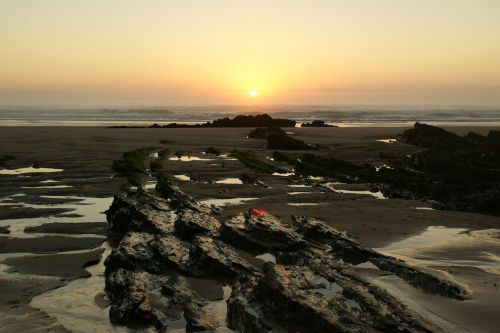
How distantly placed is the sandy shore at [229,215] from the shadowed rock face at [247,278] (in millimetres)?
678

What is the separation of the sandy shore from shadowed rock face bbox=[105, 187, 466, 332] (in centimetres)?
68

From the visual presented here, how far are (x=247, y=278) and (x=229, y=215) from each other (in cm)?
470

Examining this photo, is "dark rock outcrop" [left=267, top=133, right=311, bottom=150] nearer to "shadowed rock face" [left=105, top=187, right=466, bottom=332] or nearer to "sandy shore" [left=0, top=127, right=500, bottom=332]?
"sandy shore" [left=0, top=127, right=500, bottom=332]

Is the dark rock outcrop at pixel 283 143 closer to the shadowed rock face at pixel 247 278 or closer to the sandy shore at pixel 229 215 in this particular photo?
the sandy shore at pixel 229 215

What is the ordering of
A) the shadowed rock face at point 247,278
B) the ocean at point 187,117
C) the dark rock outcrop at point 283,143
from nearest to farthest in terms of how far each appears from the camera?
the shadowed rock face at point 247,278 → the dark rock outcrop at point 283,143 → the ocean at point 187,117

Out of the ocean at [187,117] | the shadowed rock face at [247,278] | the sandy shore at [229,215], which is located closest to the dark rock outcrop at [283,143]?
the sandy shore at [229,215]

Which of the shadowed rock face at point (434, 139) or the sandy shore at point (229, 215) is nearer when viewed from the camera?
the sandy shore at point (229, 215)

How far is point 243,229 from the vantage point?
881 cm

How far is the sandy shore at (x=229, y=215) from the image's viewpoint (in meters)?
6.68

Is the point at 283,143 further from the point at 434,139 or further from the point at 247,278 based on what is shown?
the point at 247,278

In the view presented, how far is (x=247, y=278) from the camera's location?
6.60 m

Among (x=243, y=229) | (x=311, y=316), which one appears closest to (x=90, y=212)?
(x=243, y=229)

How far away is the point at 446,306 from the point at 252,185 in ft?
31.6

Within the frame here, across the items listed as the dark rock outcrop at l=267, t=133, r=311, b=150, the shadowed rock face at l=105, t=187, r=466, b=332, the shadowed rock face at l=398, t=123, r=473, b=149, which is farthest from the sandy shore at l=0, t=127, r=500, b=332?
the shadowed rock face at l=398, t=123, r=473, b=149
